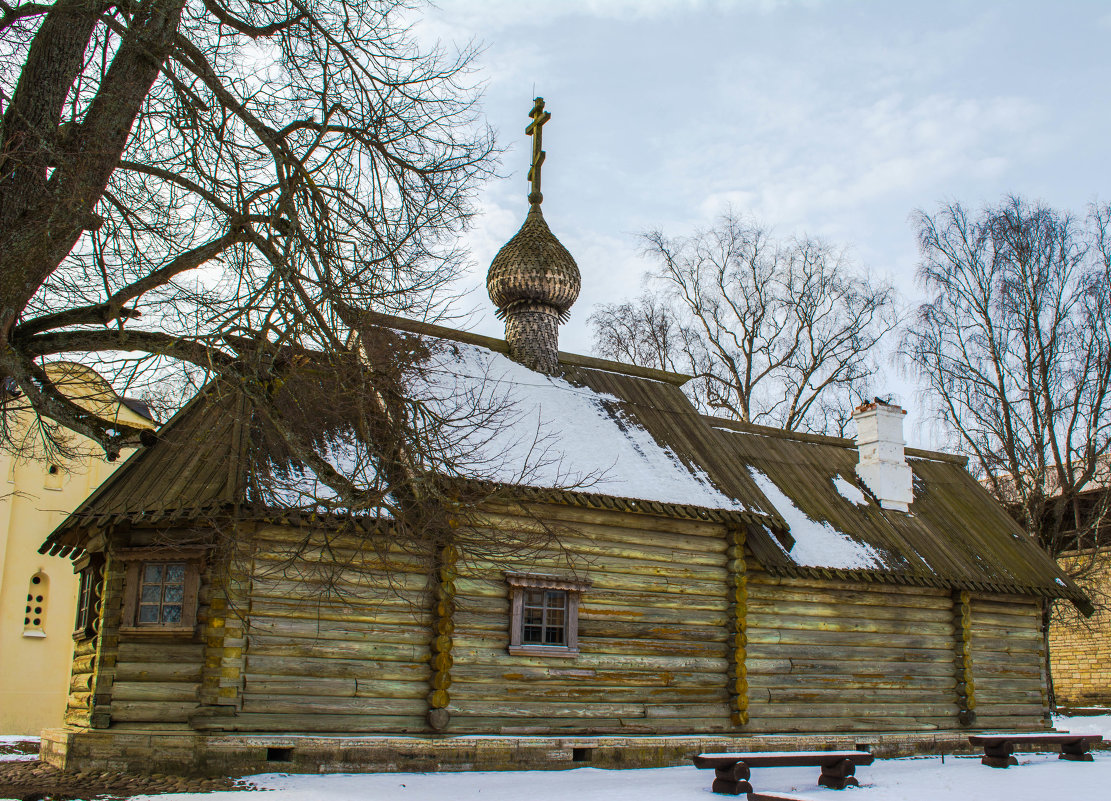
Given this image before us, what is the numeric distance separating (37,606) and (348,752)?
12.0 m

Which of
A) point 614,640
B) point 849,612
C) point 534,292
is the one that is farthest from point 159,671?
point 849,612

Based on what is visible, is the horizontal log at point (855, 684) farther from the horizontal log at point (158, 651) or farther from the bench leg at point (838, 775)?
the horizontal log at point (158, 651)

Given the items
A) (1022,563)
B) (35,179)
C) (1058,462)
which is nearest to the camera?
(35,179)

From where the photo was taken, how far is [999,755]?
1257 centimetres

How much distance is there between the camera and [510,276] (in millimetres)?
15273

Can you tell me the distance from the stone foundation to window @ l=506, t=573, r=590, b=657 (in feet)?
3.40

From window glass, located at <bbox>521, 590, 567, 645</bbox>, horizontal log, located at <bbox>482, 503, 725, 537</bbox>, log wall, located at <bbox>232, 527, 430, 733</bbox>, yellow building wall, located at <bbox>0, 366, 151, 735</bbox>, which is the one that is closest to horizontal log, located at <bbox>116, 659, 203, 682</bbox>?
log wall, located at <bbox>232, 527, 430, 733</bbox>

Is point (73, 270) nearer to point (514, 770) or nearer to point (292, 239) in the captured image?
point (292, 239)

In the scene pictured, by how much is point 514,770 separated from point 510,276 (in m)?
7.56

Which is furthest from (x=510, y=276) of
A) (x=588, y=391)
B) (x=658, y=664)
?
(x=658, y=664)

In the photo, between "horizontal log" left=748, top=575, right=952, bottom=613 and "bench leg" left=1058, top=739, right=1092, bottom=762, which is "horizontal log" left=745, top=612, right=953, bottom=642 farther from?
"bench leg" left=1058, top=739, right=1092, bottom=762

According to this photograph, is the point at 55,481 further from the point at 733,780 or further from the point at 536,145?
the point at 733,780

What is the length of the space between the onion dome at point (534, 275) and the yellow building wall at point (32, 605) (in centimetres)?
796

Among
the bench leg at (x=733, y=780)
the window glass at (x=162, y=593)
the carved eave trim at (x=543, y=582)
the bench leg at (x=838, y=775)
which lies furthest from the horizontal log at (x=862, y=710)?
the window glass at (x=162, y=593)
